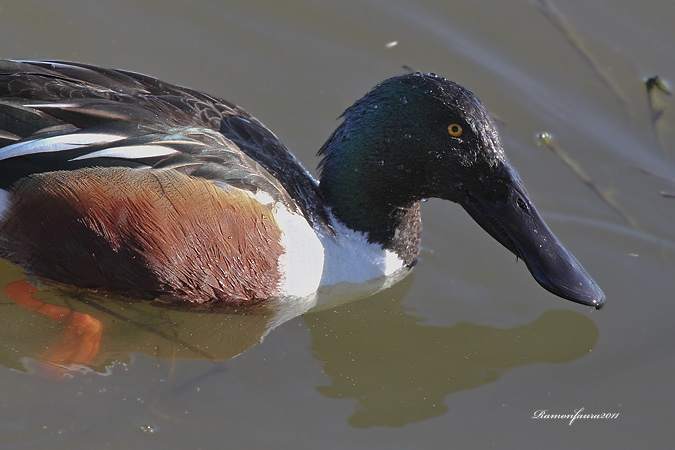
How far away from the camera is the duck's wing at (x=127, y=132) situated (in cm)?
504

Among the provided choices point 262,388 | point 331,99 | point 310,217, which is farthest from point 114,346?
point 331,99

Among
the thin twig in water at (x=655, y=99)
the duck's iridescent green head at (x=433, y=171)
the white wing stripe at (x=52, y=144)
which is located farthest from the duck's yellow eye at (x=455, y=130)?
the thin twig in water at (x=655, y=99)

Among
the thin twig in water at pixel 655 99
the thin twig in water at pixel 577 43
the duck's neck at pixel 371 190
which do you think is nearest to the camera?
the duck's neck at pixel 371 190

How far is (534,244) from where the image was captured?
17.4ft

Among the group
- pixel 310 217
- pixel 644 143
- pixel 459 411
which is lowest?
pixel 459 411

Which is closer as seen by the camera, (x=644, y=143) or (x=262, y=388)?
(x=262, y=388)

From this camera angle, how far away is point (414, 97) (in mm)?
5340

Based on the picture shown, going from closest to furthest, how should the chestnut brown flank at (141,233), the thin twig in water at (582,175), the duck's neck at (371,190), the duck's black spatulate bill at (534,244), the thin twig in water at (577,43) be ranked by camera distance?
the chestnut brown flank at (141,233)
the duck's black spatulate bill at (534,244)
the duck's neck at (371,190)
the thin twig in water at (582,175)
the thin twig in water at (577,43)

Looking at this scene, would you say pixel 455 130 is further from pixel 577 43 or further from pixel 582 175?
pixel 577 43

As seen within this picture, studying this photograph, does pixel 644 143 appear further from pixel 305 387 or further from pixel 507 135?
pixel 305 387

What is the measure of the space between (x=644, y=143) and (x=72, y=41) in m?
4.17

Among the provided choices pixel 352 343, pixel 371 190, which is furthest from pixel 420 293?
pixel 371 190

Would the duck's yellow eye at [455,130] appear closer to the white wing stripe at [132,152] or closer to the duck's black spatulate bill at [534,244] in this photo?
the duck's black spatulate bill at [534,244]

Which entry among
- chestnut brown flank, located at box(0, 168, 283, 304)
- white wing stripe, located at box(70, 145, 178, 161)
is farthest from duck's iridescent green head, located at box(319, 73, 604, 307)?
white wing stripe, located at box(70, 145, 178, 161)
